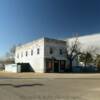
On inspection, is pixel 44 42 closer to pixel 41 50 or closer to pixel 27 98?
pixel 41 50

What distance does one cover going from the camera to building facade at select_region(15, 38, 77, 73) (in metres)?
49.2

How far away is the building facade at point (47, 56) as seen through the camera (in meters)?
49.2

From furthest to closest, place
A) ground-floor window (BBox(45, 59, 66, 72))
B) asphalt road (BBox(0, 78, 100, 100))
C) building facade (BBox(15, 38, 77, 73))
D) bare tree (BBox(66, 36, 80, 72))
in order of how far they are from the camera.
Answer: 1. bare tree (BBox(66, 36, 80, 72))
2. ground-floor window (BBox(45, 59, 66, 72))
3. building facade (BBox(15, 38, 77, 73))
4. asphalt road (BBox(0, 78, 100, 100))

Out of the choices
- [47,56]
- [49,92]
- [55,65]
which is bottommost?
[49,92]

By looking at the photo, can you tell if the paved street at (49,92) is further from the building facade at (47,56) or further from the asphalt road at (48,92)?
the building facade at (47,56)

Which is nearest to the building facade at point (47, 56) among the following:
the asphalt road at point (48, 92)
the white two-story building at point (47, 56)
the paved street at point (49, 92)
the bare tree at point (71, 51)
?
the white two-story building at point (47, 56)

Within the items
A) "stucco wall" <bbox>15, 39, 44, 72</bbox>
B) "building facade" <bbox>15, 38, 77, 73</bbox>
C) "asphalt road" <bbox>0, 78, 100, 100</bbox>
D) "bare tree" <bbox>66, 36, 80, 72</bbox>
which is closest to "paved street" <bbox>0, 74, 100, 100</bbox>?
"asphalt road" <bbox>0, 78, 100, 100</bbox>

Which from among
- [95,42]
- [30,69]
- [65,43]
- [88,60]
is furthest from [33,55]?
[95,42]

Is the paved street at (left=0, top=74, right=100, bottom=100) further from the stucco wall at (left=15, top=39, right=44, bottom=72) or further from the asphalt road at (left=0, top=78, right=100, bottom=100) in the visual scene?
the stucco wall at (left=15, top=39, right=44, bottom=72)

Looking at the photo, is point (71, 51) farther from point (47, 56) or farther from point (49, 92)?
point (49, 92)

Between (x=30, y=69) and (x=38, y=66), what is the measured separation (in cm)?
396

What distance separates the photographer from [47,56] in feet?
163

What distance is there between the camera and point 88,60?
57062mm

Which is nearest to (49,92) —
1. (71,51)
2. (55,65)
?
(55,65)
